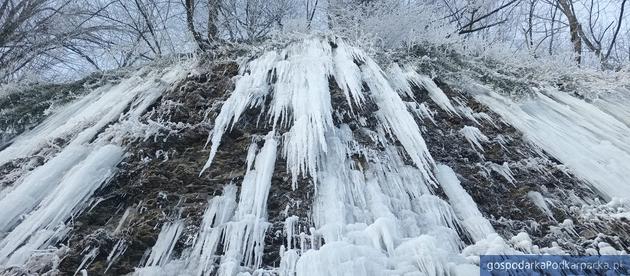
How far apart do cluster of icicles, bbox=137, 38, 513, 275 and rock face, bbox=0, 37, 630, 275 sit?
1cm

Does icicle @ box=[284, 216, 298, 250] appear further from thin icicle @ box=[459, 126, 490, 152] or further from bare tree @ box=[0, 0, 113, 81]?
bare tree @ box=[0, 0, 113, 81]

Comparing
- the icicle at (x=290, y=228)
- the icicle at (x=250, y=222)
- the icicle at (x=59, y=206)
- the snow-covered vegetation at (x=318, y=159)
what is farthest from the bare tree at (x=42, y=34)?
the icicle at (x=290, y=228)

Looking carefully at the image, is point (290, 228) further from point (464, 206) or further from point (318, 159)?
point (464, 206)

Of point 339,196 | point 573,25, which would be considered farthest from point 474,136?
point 573,25

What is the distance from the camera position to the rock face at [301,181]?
87.4 inches

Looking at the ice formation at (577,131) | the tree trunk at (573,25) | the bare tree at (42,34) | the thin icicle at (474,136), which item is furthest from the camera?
the tree trunk at (573,25)

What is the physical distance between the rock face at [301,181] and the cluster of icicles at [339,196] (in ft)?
0.04

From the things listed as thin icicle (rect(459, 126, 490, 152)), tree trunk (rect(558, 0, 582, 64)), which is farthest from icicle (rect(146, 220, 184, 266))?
tree trunk (rect(558, 0, 582, 64))

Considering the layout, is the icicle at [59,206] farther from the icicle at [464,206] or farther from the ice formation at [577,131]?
the ice formation at [577,131]

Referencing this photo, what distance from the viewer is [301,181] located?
2.79m

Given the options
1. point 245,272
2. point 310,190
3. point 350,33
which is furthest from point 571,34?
point 245,272

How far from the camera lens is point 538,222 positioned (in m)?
2.60

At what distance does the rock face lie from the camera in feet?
7.28

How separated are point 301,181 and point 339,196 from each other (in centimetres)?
30
